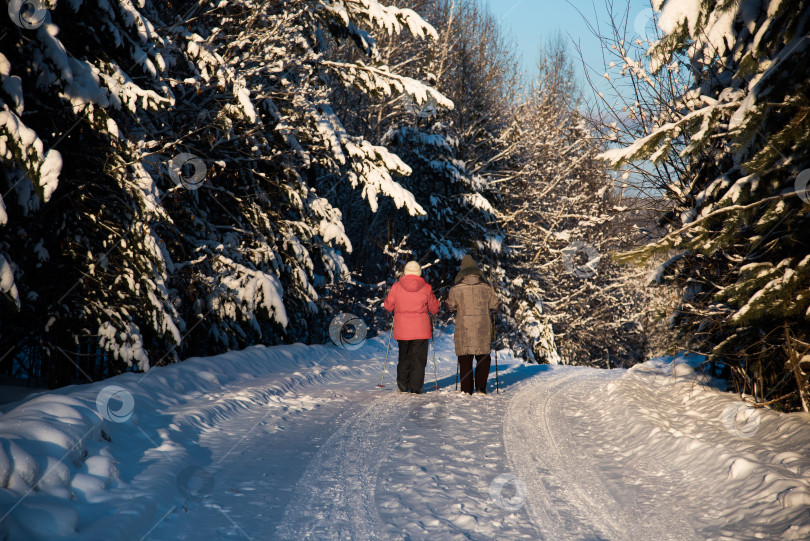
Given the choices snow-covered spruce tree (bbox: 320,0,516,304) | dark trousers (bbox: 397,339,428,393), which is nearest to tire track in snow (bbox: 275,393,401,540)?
dark trousers (bbox: 397,339,428,393)

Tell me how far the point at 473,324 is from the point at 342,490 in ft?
16.3

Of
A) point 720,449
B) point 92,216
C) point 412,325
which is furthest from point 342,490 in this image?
point 92,216

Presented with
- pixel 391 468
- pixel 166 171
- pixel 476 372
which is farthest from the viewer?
pixel 476 372

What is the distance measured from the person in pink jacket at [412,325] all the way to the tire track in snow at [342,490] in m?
2.40

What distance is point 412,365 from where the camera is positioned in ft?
29.7

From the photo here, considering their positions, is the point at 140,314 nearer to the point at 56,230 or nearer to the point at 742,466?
the point at 56,230

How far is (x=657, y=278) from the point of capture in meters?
8.59

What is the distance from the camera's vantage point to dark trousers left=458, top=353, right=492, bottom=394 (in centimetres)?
911

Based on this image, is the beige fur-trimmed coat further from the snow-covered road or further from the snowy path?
the snowy path

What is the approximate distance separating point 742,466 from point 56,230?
8154mm

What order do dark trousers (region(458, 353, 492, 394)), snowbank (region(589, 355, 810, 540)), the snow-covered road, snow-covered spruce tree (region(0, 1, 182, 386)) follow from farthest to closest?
dark trousers (region(458, 353, 492, 394))
snow-covered spruce tree (region(0, 1, 182, 386))
snowbank (region(589, 355, 810, 540))
the snow-covered road

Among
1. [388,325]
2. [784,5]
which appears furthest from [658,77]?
[388,325]

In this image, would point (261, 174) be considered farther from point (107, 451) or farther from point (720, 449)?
point (720, 449)

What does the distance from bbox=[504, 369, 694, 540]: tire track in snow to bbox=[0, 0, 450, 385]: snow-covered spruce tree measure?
4.70m
